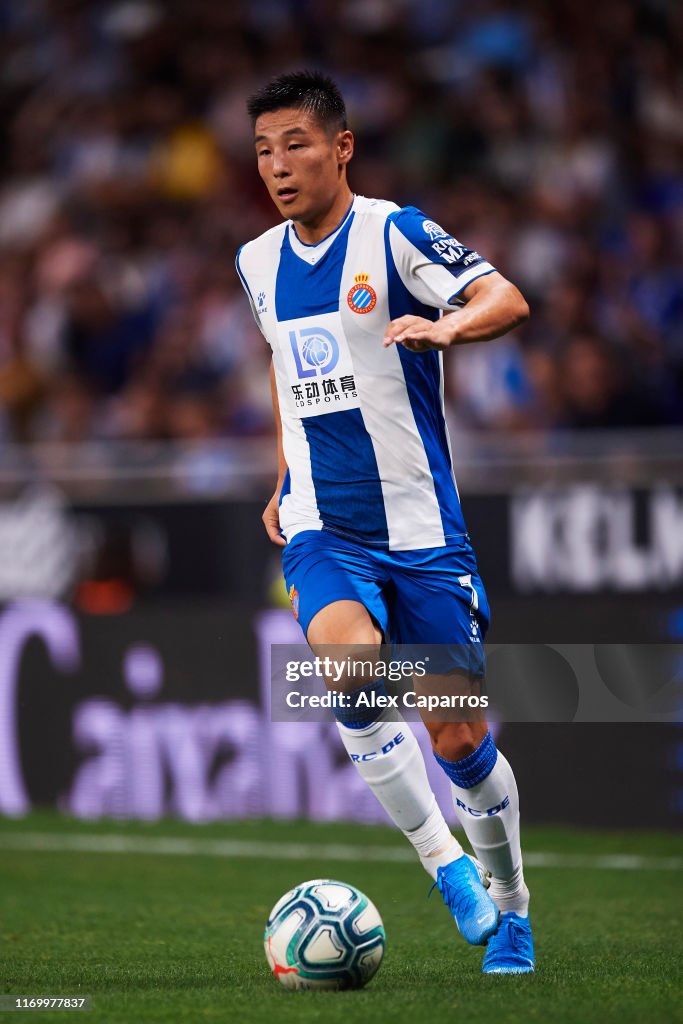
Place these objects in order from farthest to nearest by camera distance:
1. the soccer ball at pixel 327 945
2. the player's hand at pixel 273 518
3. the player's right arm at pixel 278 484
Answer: the player's hand at pixel 273 518 → the player's right arm at pixel 278 484 → the soccer ball at pixel 327 945

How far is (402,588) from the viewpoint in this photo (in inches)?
189

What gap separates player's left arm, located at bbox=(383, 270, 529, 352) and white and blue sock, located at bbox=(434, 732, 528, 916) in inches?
46.4

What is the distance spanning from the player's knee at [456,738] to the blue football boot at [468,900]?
0.30m

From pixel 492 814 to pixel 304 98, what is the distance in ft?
6.94

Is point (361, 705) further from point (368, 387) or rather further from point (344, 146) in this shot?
point (344, 146)

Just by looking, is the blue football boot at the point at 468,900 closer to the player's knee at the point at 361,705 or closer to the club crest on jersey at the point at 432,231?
the player's knee at the point at 361,705

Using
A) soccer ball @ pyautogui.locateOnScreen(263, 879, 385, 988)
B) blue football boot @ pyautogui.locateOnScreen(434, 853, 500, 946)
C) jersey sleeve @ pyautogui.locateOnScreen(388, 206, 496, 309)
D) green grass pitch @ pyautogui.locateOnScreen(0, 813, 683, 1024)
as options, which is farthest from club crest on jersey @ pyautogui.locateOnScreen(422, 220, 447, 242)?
green grass pitch @ pyautogui.locateOnScreen(0, 813, 683, 1024)

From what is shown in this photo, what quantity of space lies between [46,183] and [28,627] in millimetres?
5521

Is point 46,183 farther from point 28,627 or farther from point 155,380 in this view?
point 28,627

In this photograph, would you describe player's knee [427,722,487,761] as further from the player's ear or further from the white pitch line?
the white pitch line

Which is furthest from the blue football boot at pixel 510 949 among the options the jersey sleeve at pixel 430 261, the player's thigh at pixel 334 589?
the jersey sleeve at pixel 430 261

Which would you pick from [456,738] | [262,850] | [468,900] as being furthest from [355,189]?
[468,900]

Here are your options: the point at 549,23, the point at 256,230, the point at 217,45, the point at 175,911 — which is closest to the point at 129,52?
the point at 217,45

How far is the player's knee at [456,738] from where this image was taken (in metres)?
4.71
